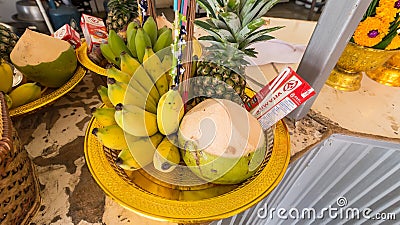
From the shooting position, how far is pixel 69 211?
18.2 inches

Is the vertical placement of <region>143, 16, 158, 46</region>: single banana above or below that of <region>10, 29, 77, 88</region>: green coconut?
above

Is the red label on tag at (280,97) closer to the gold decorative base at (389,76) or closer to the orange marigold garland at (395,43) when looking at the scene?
the orange marigold garland at (395,43)

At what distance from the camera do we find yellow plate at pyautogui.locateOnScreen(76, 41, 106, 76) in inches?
25.2

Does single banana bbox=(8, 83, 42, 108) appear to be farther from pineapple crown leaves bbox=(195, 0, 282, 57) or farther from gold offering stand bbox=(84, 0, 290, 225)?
pineapple crown leaves bbox=(195, 0, 282, 57)

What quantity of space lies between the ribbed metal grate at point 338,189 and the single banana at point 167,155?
0.33m

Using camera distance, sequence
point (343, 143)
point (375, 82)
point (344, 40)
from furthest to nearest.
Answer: point (375, 82) < point (343, 143) < point (344, 40)

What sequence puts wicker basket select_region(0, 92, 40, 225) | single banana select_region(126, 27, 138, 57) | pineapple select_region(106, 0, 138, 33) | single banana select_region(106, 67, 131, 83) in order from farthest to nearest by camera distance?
1. pineapple select_region(106, 0, 138, 33)
2. single banana select_region(126, 27, 138, 57)
3. single banana select_region(106, 67, 131, 83)
4. wicker basket select_region(0, 92, 40, 225)

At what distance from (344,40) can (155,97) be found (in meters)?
0.40

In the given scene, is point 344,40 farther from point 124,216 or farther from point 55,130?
point 55,130

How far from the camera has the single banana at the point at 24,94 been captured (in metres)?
0.55

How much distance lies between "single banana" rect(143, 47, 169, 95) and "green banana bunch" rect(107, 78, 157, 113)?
0.05m

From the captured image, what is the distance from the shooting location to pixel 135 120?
1.36 feet

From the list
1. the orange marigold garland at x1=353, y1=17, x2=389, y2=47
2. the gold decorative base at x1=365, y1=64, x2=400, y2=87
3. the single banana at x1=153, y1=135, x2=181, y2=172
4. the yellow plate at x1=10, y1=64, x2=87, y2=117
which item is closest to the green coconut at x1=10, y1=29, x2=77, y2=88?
the yellow plate at x1=10, y1=64, x2=87, y2=117

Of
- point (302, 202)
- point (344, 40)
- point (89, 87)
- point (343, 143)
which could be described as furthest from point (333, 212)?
point (89, 87)
